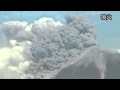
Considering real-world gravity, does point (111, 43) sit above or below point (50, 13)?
below

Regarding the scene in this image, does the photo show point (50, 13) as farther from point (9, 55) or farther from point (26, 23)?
point (9, 55)

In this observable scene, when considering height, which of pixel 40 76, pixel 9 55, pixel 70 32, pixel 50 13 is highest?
pixel 50 13

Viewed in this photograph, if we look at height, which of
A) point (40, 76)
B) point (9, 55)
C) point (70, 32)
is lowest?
point (40, 76)

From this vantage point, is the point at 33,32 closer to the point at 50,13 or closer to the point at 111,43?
the point at 50,13
